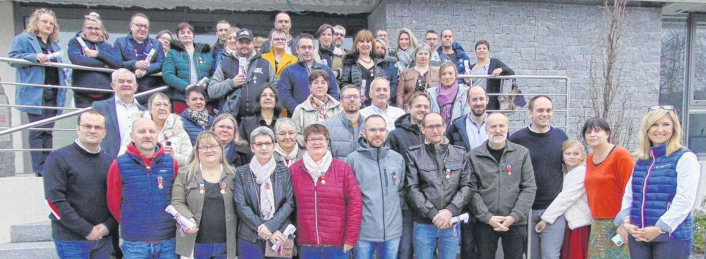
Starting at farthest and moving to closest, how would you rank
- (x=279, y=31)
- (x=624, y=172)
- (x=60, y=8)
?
(x=60, y=8) < (x=279, y=31) < (x=624, y=172)

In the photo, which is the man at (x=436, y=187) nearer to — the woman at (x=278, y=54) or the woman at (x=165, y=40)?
the woman at (x=278, y=54)

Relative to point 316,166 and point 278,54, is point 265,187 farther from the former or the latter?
point 278,54

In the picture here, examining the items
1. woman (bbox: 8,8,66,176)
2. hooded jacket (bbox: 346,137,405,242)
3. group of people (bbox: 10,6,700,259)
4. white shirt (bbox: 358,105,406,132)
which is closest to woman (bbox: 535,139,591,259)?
group of people (bbox: 10,6,700,259)

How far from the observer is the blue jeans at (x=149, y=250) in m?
3.36

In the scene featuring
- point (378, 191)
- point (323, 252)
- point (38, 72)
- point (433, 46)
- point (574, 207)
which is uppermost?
point (433, 46)

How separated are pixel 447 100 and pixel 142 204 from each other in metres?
3.05

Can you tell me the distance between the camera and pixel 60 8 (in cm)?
800

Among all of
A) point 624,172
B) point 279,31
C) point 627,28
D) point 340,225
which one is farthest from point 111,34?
point 627,28

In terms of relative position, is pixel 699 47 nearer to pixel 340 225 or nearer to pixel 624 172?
pixel 624 172

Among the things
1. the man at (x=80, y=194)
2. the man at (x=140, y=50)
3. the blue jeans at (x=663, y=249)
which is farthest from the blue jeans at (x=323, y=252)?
the man at (x=140, y=50)

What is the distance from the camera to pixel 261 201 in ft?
11.5

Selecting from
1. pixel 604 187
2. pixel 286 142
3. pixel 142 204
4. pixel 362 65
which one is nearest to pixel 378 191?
pixel 286 142

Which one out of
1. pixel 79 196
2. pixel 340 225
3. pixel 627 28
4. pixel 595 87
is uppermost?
pixel 627 28

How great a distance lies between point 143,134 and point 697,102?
1077cm
